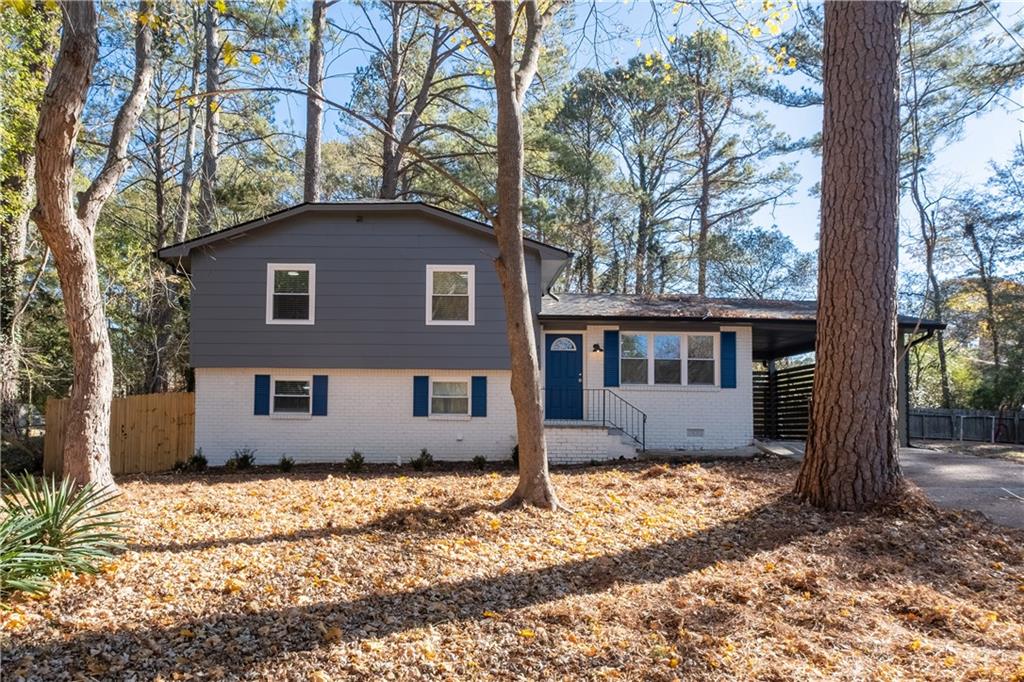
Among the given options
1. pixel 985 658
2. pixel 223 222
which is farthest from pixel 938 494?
pixel 223 222

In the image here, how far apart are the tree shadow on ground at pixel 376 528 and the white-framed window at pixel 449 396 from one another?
6176 mm

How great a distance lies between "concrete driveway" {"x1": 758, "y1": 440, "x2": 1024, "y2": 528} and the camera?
7395 mm

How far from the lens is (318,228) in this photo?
43.8ft

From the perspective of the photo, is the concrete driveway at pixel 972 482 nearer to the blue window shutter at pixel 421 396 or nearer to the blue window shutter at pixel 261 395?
the blue window shutter at pixel 421 396

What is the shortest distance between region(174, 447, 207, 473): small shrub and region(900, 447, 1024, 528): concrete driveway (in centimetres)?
1244

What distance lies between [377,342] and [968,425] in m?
19.8

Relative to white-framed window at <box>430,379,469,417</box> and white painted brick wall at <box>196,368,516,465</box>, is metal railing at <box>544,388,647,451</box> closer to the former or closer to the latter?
white painted brick wall at <box>196,368,516,465</box>

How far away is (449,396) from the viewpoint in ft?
44.5

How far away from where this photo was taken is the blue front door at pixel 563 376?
13836 millimetres

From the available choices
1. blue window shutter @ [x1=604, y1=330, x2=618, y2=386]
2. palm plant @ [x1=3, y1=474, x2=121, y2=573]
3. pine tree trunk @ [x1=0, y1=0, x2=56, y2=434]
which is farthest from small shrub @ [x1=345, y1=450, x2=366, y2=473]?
palm plant @ [x1=3, y1=474, x2=121, y2=573]

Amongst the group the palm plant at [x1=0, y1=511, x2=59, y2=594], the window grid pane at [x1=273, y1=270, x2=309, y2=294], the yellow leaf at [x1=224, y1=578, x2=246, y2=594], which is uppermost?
the window grid pane at [x1=273, y1=270, x2=309, y2=294]

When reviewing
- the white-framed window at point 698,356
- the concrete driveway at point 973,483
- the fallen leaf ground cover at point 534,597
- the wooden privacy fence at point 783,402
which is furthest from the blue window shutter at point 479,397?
the wooden privacy fence at point 783,402

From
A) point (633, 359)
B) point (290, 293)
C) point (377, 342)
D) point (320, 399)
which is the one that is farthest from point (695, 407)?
point (290, 293)

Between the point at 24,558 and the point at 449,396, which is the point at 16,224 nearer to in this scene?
the point at 449,396
